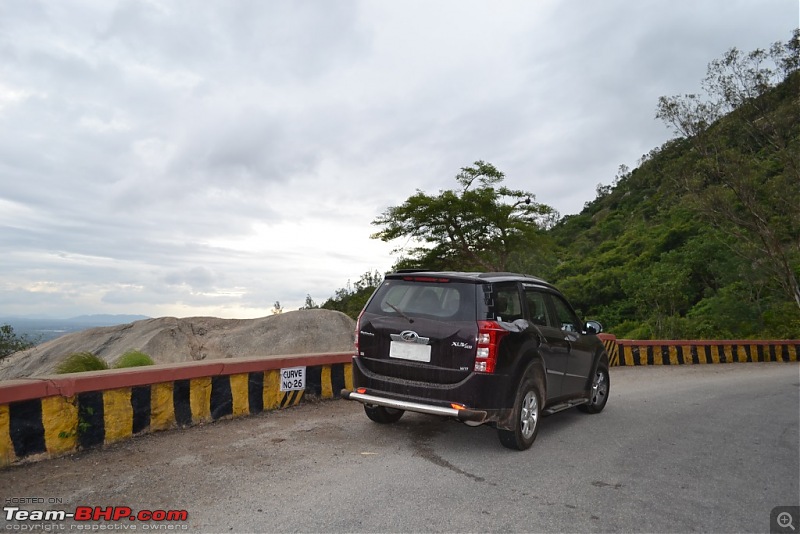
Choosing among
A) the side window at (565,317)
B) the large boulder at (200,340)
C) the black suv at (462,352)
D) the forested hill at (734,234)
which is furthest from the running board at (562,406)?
the forested hill at (734,234)

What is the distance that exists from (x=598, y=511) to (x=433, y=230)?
88.6 feet

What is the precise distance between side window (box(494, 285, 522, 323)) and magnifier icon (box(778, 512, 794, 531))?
256 centimetres

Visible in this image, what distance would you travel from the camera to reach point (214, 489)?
4.26 meters

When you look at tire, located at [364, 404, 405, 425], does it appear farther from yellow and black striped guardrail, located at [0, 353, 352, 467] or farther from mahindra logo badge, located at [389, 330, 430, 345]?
yellow and black striped guardrail, located at [0, 353, 352, 467]

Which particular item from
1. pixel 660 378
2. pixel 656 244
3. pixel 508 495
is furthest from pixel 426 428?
pixel 656 244

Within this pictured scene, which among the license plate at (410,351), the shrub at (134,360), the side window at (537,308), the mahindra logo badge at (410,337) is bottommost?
the shrub at (134,360)

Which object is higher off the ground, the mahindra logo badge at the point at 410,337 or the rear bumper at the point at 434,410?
the mahindra logo badge at the point at 410,337

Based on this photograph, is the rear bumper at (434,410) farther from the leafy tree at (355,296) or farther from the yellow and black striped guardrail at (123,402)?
the leafy tree at (355,296)

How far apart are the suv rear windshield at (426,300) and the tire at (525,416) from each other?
36.5 inches

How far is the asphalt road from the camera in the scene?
3.81 metres

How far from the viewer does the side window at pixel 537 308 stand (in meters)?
6.13

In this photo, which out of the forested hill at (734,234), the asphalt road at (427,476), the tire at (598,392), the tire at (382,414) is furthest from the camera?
the forested hill at (734,234)

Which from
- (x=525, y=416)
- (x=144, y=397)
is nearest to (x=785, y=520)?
(x=525, y=416)

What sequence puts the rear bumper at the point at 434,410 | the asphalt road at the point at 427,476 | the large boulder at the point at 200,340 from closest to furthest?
the asphalt road at the point at 427,476, the rear bumper at the point at 434,410, the large boulder at the point at 200,340
